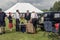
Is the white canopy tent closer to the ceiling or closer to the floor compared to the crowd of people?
closer to the ceiling

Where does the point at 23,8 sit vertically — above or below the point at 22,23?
above

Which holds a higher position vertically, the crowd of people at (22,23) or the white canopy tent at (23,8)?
the white canopy tent at (23,8)

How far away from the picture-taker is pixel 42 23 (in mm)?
19672

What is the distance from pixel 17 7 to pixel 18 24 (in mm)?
12737

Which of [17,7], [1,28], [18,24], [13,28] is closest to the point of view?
[1,28]

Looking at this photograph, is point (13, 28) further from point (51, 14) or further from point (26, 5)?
point (26, 5)

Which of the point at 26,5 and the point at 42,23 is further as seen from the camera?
the point at 26,5

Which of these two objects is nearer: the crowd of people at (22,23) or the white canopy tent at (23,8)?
the crowd of people at (22,23)

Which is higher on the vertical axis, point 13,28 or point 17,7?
point 17,7

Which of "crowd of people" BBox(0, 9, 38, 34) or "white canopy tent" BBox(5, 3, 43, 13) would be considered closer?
"crowd of people" BBox(0, 9, 38, 34)

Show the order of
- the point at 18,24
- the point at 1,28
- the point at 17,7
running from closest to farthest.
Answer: the point at 1,28, the point at 18,24, the point at 17,7

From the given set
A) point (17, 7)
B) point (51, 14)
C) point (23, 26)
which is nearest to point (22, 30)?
point (23, 26)

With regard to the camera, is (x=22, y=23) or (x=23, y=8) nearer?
(x=22, y=23)

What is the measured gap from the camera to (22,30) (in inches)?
725
